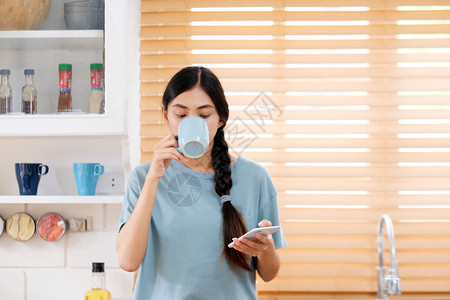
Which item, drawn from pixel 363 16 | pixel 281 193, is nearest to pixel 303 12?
pixel 363 16

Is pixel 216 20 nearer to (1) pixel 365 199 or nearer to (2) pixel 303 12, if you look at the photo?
(2) pixel 303 12

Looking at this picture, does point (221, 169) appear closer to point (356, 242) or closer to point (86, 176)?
point (86, 176)

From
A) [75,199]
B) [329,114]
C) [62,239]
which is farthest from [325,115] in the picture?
[62,239]

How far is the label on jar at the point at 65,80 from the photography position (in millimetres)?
1799

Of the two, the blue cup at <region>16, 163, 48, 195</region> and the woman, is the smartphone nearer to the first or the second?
the woman

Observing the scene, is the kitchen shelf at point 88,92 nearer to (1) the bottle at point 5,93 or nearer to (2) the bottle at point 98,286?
(1) the bottle at point 5,93

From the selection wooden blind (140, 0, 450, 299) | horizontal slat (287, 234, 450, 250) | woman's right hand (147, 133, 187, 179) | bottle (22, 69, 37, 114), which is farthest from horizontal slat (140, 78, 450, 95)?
→ woman's right hand (147, 133, 187, 179)

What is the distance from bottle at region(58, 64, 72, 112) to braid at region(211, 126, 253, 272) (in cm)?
52

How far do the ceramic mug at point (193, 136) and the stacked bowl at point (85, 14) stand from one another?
2.01 ft

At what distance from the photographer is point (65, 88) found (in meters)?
1.80

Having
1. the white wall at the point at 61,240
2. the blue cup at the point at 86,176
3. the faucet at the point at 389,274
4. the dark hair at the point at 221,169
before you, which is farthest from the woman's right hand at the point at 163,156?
the faucet at the point at 389,274

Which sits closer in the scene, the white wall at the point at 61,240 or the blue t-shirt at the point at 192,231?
the blue t-shirt at the point at 192,231

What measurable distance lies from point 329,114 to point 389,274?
57cm

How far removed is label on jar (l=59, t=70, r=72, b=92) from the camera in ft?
5.90
